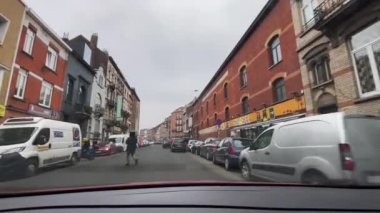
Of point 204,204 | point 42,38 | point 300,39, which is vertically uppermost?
point 42,38

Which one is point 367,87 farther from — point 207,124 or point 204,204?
point 207,124

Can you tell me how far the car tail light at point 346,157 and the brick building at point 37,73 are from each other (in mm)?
17103

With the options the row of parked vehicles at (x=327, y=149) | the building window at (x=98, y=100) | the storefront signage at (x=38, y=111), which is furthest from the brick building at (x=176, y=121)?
the row of parked vehicles at (x=327, y=149)

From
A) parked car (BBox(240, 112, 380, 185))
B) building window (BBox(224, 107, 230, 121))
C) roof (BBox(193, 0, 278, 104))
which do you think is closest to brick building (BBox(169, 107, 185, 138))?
roof (BBox(193, 0, 278, 104))

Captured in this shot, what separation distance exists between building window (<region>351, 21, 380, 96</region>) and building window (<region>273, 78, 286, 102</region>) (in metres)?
6.34

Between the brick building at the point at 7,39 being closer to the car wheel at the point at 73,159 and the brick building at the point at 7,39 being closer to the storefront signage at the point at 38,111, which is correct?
the storefront signage at the point at 38,111

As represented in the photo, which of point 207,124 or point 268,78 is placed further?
point 207,124

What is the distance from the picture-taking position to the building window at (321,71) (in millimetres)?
13281

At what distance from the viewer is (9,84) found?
16234 mm

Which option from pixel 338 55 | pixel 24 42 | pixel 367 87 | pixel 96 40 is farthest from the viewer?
pixel 96 40

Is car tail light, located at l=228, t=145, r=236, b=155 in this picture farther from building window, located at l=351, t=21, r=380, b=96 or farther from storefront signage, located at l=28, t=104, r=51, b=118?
storefront signage, located at l=28, t=104, r=51, b=118

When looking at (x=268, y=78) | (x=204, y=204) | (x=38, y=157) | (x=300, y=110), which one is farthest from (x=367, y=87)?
(x=38, y=157)

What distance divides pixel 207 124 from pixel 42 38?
92.8ft

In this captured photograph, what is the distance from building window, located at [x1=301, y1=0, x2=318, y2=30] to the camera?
46.4ft
